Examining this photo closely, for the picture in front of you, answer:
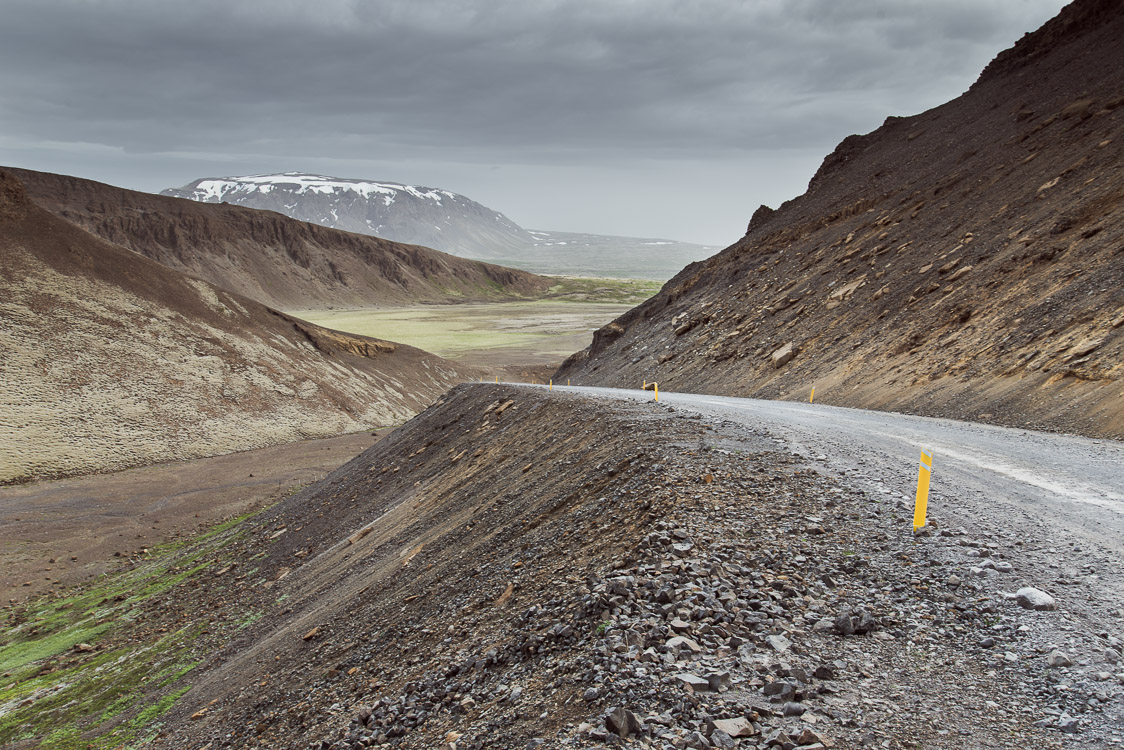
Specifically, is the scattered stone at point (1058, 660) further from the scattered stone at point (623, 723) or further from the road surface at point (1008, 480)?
the scattered stone at point (623, 723)

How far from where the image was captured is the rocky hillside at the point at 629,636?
15.3ft

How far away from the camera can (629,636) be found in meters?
5.47

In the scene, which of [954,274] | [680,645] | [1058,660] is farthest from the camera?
[954,274]

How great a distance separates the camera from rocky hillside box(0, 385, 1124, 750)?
4.66 metres

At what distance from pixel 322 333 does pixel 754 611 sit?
188 ft

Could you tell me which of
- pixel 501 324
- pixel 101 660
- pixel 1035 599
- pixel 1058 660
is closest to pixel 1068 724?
Answer: pixel 1058 660

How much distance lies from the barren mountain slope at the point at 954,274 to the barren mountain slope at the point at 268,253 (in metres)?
123

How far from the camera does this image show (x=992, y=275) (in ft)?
72.1

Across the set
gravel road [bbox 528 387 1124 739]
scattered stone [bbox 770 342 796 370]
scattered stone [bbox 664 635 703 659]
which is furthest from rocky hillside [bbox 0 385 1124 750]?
scattered stone [bbox 770 342 796 370]

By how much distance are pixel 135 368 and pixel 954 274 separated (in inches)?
1682

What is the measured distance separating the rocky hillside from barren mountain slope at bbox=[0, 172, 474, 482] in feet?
76.0

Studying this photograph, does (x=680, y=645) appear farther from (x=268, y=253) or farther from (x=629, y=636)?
(x=268, y=253)

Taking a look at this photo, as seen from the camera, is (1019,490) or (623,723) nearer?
(623,723)

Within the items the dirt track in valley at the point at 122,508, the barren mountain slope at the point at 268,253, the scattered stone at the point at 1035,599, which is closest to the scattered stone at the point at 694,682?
the scattered stone at the point at 1035,599
